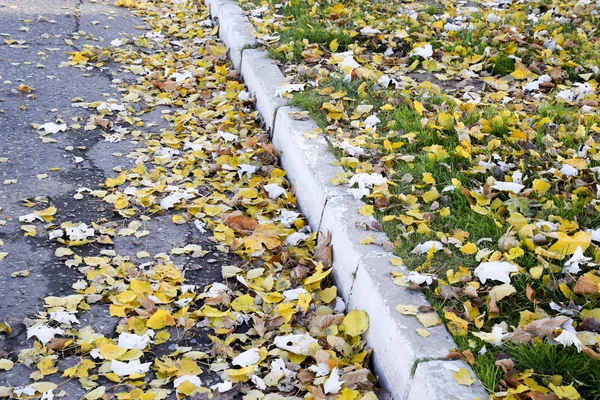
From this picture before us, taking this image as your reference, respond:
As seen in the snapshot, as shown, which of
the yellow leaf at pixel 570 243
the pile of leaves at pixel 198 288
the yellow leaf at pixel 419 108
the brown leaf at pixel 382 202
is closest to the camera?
the pile of leaves at pixel 198 288

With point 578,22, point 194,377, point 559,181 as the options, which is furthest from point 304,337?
point 578,22

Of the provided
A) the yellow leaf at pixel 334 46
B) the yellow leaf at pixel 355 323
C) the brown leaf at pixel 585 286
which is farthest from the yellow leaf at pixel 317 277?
the yellow leaf at pixel 334 46

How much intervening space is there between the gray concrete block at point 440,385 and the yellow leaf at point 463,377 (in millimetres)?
10

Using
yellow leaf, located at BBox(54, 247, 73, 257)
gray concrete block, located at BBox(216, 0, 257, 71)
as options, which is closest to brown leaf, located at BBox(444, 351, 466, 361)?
yellow leaf, located at BBox(54, 247, 73, 257)

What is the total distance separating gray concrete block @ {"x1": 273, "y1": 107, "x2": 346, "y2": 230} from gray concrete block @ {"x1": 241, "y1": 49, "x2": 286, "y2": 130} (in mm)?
193

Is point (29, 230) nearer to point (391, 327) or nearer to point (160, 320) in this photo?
point (160, 320)

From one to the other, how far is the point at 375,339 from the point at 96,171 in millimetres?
2125

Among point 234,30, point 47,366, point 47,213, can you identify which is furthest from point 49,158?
point 234,30

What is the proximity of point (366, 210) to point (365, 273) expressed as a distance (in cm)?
44

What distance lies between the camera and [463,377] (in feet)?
6.57

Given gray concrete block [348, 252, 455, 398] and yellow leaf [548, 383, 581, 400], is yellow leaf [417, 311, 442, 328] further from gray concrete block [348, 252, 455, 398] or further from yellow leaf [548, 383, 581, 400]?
yellow leaf [548, 383, 581, 400]

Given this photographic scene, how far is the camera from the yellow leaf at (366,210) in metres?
2.86

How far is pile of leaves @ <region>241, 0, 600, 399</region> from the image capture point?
2.22 metres

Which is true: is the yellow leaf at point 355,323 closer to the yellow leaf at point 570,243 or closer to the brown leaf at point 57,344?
the yellow leaf at point 570,243
